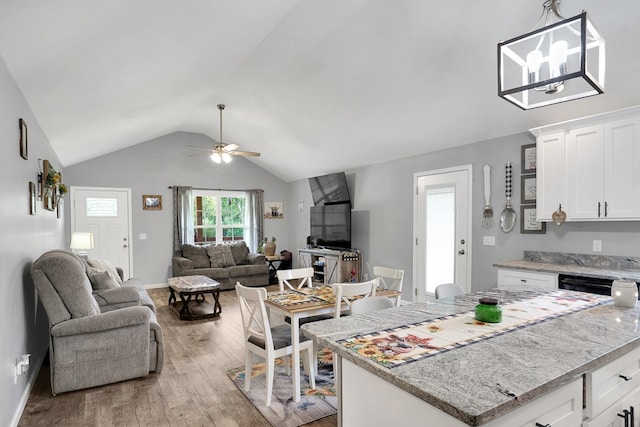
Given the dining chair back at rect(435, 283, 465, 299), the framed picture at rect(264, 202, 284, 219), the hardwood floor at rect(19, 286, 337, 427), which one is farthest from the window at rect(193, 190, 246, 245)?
the dining chair back at rect(435, 283, 465, 299)

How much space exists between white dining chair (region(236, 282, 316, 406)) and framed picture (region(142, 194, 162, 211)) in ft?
17.7

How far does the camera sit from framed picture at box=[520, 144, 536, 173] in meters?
4.03

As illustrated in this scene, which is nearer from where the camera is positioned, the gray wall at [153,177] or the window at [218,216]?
the gray wall at [153,177]

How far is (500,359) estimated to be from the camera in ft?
4.14

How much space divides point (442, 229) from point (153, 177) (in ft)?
18.8

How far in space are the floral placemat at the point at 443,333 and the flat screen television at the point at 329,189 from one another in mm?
4742

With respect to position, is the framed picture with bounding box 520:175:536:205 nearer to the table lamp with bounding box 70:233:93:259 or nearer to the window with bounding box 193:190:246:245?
the table lamp with bounding box 70:233:93:259

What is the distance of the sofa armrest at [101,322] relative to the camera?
2.81m

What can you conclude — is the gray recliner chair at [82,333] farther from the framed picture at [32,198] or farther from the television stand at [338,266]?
the television stand at [338,266]

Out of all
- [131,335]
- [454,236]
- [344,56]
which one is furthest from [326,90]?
[131,335]

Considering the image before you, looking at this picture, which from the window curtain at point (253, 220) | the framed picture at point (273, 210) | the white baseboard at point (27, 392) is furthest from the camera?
the framed picture at point (273, 210)

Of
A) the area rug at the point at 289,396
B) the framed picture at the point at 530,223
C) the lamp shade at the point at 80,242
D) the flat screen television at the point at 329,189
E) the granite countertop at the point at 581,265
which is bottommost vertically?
the area rug at the point at 289,396

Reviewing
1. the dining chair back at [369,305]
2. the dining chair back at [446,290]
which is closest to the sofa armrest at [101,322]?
the dining chair back at [369,305]

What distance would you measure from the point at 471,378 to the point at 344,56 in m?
Answer: 3.35
